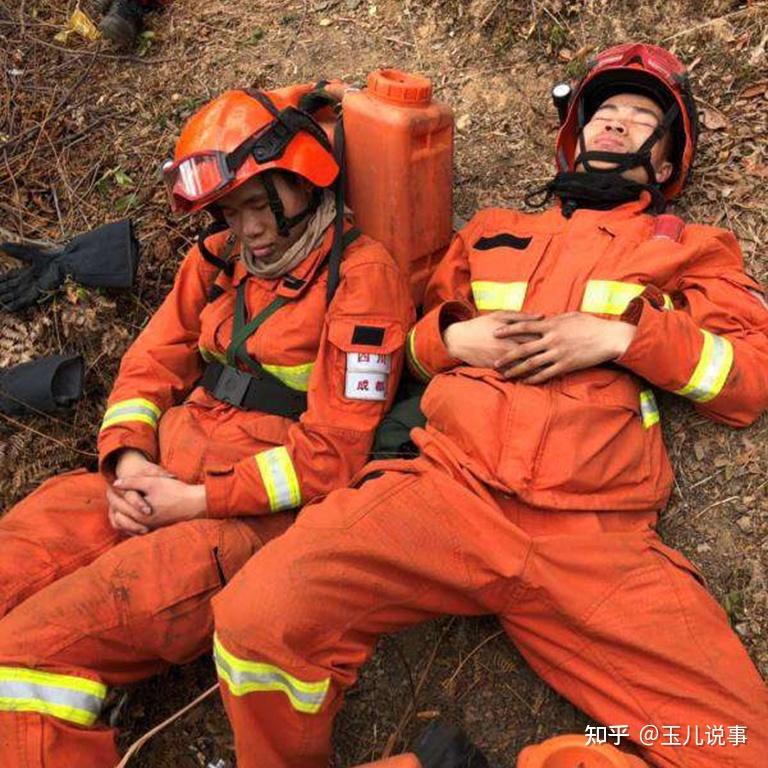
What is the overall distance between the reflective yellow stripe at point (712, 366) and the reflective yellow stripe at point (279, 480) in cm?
153

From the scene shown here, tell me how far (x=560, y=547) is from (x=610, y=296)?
3.29 ft

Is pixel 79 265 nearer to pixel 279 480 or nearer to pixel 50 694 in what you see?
pixel 279 480

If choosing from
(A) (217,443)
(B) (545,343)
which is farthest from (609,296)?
(A) (217,443)

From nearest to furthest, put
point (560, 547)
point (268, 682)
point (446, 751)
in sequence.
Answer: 1. point (446, 751)
2. point (268, 682)
3. point (560, 547)

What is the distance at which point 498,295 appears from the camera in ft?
10.9

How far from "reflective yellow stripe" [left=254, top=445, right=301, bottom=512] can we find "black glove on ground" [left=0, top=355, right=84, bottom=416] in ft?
4.64

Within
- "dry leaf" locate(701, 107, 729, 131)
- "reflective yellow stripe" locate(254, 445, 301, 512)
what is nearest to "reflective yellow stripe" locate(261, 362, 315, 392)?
"reflective yellow stripe" locate(254, 445, 301, 512)

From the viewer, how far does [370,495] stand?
2.86 m

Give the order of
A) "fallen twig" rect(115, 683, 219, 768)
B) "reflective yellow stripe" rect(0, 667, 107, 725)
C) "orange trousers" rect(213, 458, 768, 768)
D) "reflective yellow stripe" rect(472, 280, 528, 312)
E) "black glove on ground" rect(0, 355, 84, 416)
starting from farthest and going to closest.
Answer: "black glove on ground" rect(0, 355, 84, 416)
"reflective yellow stripe" rect(472, 280, 528, 312)
"fallen twig" rect(115, 683, 219, 768)
"reflective yellow stripe" rect(0, 667, 107, 725)
"orange trousers" rect(213, 458, 768, 768)

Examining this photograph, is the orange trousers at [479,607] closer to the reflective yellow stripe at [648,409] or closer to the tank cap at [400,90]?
the reflective yellow stripe at [648,409]

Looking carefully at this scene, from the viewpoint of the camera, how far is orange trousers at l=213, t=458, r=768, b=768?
255cm

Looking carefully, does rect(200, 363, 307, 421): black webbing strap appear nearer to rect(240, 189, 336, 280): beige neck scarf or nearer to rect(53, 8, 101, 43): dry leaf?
rect(240, 189, 336, 280): beige neck scarf

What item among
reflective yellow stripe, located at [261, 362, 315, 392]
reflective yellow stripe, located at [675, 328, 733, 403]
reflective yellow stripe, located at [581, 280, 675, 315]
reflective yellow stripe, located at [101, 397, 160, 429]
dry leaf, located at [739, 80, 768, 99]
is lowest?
reflective yellow stripe, located at [101, 397, 160, 429]

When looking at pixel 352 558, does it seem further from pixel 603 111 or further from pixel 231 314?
pixel 603 111
